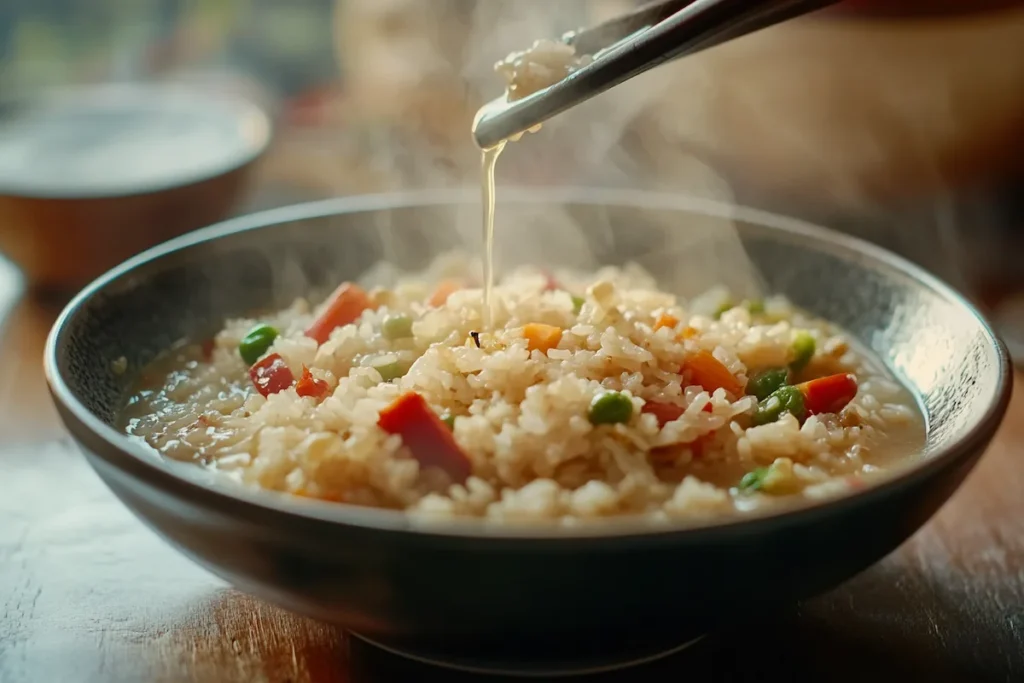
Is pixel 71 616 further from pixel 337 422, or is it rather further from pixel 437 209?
pixel 437 209

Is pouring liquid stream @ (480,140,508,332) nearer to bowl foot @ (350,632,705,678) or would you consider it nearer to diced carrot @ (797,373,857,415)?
diced carrot @ (797,373,857,415)

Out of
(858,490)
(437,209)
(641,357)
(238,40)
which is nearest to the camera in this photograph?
(858,490)

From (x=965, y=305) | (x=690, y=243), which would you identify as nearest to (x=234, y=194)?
(x=690, y=243)

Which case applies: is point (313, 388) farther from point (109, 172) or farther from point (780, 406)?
point (109, 172)

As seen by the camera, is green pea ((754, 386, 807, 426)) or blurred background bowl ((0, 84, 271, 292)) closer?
green pea ((754, 386, 807, 426))

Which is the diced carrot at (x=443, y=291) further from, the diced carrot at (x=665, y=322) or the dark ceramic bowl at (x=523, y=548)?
the dark ceramic bowl at (x=523, y=548)

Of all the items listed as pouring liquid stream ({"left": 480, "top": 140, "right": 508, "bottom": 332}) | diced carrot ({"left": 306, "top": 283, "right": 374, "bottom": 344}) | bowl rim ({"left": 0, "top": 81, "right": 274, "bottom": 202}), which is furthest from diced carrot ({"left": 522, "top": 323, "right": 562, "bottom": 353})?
bowl rim ({"left": 0, "top": 81, "right": 274, "bottom": 202})
